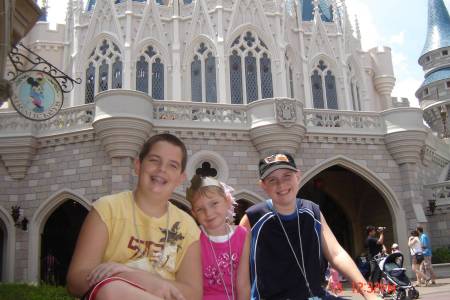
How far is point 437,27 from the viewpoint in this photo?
39.4 m

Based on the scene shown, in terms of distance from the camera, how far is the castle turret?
34.2 metres

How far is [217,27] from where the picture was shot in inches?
772

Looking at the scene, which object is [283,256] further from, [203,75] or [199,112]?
[203,75]

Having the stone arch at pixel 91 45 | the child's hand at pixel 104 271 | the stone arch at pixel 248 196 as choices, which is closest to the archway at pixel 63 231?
the stone arch at pixel 248 196

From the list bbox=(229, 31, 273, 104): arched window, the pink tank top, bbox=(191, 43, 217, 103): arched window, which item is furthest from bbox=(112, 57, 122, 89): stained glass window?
the pink tank top

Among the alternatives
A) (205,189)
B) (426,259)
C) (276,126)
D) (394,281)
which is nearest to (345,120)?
(276,126)

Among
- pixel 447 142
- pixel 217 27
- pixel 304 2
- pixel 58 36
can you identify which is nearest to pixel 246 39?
pixel 217 27

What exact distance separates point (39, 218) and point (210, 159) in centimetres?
521

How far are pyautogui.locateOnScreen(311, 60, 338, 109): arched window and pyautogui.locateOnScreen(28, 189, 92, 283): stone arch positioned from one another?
1148cm

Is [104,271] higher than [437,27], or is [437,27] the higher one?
[437,27]

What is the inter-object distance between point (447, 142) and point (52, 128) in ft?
56.8

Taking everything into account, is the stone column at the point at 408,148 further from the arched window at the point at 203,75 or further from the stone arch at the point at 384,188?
the arched window at the point at 203,75

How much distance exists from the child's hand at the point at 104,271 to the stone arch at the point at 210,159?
11.4 m

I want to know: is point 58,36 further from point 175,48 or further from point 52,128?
point 52,128
